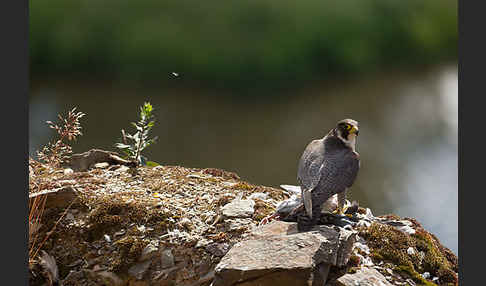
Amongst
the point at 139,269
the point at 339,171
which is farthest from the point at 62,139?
the point at 339,171

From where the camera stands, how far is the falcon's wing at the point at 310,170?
1937 millimetres

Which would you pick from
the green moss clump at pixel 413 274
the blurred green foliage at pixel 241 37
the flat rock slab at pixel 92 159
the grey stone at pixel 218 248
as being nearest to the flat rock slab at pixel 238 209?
the grey stone at pixel 218 248

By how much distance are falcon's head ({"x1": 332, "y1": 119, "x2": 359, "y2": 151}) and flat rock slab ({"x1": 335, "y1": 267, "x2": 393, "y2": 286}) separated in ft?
1.84

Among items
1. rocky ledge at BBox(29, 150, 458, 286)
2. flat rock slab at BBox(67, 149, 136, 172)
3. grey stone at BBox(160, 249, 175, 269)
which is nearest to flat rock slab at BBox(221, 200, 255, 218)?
rocky ledge at BBox(29, 150, 458, 286)

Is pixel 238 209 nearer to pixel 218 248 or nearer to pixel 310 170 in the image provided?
pixel 218 248

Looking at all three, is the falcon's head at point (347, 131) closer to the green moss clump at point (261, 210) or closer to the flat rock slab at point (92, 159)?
the green moss clump at point (261, 210)

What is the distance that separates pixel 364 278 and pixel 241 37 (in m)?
2.45

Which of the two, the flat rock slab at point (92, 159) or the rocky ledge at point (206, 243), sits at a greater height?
the flat rock slab at point (92, 159)

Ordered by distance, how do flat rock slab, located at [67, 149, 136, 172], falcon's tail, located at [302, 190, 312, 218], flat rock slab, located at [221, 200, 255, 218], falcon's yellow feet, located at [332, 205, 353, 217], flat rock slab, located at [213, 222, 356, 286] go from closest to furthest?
flat rock slab, located at [213, 222, 356, 286], falcon's tail, located at [302, 190, 312, 218], falcon's yellow feet, located at [332, 205, 353, 217], flat rock slab, located at [221, 200, 255, 218], flat rock slab, located at [67, 149, 136, 172]

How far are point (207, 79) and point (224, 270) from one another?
2.21 metres

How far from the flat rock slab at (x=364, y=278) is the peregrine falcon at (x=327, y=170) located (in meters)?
0.25

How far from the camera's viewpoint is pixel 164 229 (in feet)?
7.34

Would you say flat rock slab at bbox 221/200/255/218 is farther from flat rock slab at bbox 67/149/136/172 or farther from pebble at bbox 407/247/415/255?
flat rock slab at bbox 67/149/136/172

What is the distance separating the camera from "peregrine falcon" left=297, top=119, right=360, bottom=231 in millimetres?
1937
